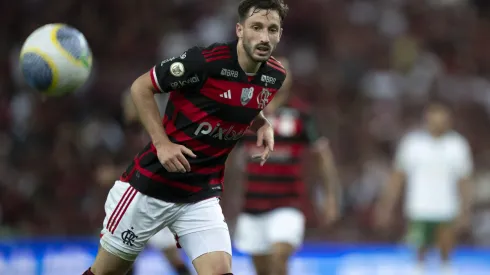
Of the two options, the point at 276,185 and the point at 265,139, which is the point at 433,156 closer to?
the point at 276,185

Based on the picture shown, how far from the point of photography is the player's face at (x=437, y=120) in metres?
9.39

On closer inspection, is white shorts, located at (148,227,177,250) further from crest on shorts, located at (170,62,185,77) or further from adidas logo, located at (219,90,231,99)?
crest on shorts, located at (170,62,185,77)

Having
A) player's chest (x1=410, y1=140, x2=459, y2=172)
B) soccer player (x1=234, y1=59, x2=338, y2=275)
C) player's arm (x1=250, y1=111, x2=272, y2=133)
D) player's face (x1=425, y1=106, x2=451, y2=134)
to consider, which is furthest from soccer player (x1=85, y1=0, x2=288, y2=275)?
player's chest (x1=410, y1=140, x2=459, y2=172)

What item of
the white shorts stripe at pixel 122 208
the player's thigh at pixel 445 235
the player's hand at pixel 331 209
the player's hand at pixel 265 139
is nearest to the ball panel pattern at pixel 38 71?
the white shorts stripe at pixel 122 208

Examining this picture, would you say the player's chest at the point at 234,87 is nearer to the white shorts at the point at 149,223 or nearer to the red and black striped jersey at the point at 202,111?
the red and black striped jersey at the point at 202,111

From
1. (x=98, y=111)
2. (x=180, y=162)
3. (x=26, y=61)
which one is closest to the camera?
(x=180, y=162)

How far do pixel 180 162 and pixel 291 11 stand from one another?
9.59m

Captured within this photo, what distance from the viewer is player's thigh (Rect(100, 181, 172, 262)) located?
435cm

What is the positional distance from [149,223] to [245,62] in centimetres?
104

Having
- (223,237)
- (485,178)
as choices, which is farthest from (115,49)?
(223,237)

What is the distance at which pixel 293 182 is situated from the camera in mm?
6762

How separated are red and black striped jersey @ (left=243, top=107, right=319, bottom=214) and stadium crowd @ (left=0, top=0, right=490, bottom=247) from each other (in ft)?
11.8

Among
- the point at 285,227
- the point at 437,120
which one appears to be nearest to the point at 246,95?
the point at 285,227

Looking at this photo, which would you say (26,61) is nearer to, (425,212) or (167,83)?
(167,83)
